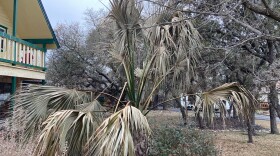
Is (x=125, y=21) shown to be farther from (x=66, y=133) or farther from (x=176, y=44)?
(x=66, y=133)

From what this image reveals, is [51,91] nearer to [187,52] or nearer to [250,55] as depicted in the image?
[187,52]

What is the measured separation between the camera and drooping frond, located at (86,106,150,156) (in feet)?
12.8

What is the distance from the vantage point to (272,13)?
482 centimetres

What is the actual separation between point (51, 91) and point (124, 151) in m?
2.54

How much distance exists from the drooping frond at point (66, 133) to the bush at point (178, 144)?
11.2ft

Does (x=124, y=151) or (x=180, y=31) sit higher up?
(x=180, y=31)

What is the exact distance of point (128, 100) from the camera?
21.1 ft

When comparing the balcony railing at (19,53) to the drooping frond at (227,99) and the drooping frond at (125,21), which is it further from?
the drooping frond at (227,99)

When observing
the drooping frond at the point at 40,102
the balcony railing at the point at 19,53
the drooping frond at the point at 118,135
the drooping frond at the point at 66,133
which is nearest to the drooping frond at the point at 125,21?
the drooping frond at the point at 40,102

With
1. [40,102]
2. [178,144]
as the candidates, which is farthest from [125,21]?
[178,144]

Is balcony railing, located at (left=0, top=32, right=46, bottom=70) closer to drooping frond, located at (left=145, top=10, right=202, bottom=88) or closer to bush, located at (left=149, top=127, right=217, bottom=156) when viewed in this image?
drooping frond, located at (left=145, top=10, right=202, bottom=88)

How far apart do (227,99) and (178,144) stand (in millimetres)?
3323

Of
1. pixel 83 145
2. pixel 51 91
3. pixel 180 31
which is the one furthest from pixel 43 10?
pixel 83 145

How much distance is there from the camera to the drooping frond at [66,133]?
13.6 ft
